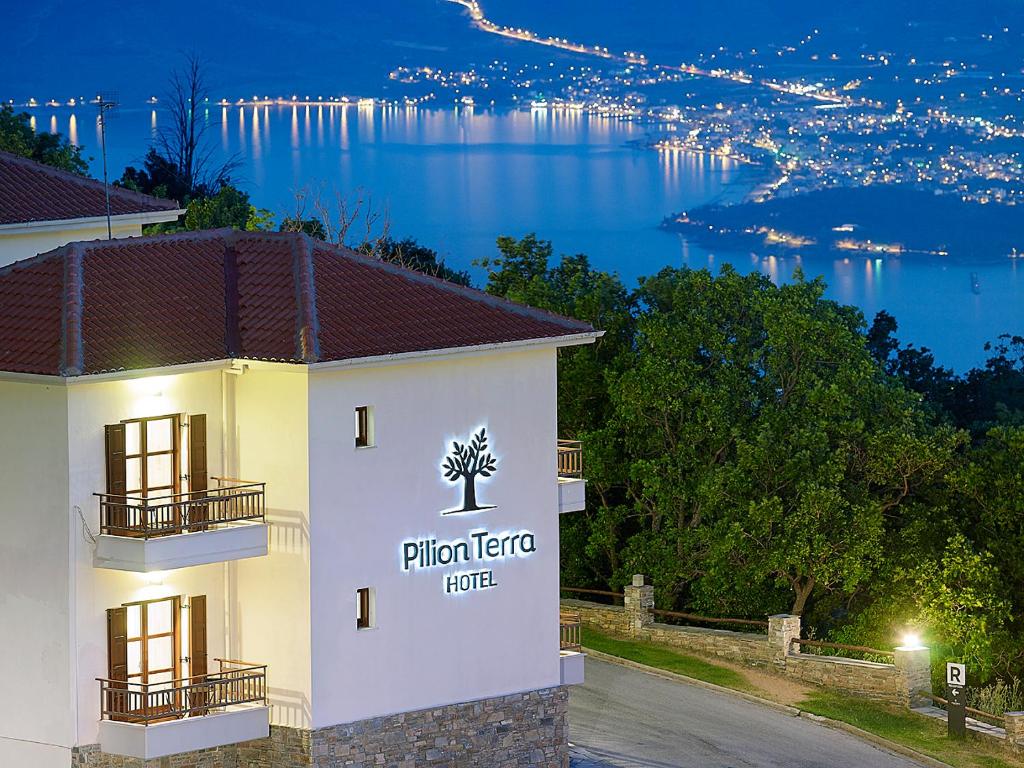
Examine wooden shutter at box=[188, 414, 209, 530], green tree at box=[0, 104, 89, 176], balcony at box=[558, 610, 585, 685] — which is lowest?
balcony at box=[558, 610, 585, 685]

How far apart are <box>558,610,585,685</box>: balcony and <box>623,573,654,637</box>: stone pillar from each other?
31.1 feet

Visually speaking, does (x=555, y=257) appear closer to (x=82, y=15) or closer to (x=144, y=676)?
(x=82, y=15)

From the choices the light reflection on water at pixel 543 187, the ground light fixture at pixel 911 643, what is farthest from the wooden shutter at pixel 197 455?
the light reflection on water at pixel 543 187

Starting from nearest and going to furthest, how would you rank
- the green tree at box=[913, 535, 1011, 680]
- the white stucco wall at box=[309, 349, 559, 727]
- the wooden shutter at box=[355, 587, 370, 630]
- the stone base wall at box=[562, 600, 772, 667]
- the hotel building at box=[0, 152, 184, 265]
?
the white stucco wall at box=[309, 349, 559, 727], the wooden shutter at box=[355, 587, 370, 630], the hotel building at box=[0, 152, 184, 265], the stone base wall at box=[562, 600, 772, 667], the green tree at box=[913, 535, 1011, 680]

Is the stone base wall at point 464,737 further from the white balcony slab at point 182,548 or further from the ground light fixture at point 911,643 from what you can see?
the ground light fixture at point 911,643

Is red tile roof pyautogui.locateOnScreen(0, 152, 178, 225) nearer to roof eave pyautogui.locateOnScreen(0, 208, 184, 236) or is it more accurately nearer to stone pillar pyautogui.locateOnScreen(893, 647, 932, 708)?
roof eave pyautogui.locateOnScreen(0, 208, 184, 236)

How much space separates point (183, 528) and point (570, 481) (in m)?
7.38

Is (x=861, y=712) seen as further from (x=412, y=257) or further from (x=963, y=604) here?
(x=412, y=257)

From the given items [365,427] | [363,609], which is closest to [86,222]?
[365,427]

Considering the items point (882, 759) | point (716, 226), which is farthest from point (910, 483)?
point (716, 226)

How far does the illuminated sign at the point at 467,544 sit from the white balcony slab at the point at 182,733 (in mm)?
3381

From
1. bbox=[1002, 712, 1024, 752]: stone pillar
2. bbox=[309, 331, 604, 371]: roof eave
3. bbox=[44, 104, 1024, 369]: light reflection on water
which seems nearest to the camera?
bbox=[309, 331, 604, 371]: roof eave

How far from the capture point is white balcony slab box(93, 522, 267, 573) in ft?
102

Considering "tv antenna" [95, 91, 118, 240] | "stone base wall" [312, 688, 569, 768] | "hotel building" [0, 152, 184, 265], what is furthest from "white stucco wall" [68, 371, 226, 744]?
"hotel building" [0, 152, 184, 265]
